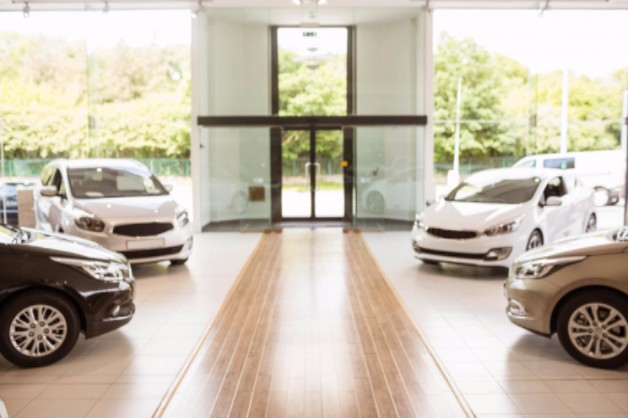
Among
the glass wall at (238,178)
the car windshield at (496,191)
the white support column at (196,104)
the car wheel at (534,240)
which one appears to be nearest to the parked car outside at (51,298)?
the car wheel at (534,240)

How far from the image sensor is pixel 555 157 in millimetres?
15469

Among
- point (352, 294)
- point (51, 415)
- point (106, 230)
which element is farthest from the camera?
point (106, 230)

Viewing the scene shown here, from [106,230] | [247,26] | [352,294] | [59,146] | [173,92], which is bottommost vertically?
[352,294]

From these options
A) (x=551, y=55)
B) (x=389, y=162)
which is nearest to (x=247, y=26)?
(x=389, y=162)

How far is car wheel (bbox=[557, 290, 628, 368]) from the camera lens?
5.25 meters

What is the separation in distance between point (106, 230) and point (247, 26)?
26.7 feet

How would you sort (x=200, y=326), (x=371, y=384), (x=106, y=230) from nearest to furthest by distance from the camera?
(x=371, y=384) < (x=200, y=326) < (x=106, y=230)

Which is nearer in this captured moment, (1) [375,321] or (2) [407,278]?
(1) [375,321]

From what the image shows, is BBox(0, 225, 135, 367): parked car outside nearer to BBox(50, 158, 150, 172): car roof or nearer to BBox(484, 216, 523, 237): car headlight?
BBox(50, 158, 150, 172): car roof

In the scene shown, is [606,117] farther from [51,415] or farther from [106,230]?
[51,415]

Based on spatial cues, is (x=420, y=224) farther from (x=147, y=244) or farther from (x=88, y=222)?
(x=88, y=222)

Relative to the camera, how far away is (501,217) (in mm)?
9352

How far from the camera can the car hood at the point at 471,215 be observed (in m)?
9.31

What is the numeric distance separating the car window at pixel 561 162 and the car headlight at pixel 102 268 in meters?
11.6
